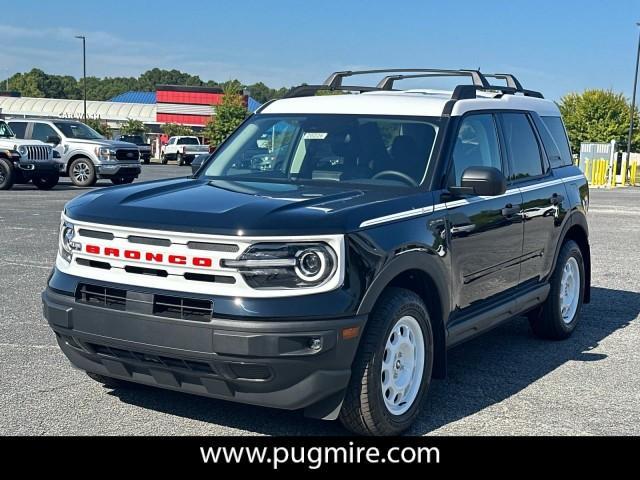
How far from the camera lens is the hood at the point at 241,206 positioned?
A: 4.01 m

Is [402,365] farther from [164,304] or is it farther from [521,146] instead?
[521,146]

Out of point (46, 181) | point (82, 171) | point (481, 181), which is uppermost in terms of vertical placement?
point (481, 181)

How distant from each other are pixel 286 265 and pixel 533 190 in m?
2.94

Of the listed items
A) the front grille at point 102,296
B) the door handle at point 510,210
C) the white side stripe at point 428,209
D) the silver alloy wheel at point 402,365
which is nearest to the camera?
the front grille at point 102,296

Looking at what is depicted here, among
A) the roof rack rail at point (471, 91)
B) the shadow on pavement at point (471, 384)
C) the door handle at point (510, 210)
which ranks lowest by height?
the shadow on pavement at point (471, 384)

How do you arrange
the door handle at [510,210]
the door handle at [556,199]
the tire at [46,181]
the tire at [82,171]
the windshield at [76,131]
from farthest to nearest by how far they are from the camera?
the windshield at [76,131]
the tire at [82,171]
the tire at [46,181]
the door handle at [556,199]
the door handle at [510,210]

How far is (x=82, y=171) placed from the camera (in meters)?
23.8

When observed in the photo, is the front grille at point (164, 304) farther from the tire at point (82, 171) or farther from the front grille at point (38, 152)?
the tire at point (82, 171)

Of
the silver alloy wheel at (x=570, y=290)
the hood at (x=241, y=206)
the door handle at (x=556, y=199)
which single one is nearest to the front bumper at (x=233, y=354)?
the hood at (x=241, y=206)

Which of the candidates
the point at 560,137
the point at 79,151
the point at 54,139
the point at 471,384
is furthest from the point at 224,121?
the point at 471,384

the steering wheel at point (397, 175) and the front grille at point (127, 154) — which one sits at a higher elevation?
the steering wheel at point (397, 175)

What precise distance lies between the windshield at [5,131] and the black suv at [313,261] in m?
18.4
